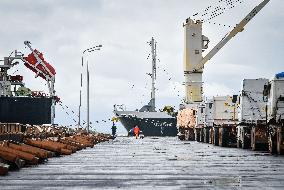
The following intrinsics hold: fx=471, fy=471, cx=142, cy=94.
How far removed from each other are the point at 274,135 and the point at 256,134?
9.56 feet

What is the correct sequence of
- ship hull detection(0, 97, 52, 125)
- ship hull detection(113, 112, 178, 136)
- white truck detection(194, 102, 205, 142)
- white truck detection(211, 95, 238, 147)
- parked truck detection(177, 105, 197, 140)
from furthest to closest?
ship hull detection(113, 112, 178, 136), ship hull detection(0, 97, 52, 125), parked truck detection(177, 105, 197, 140), white truck detection(194, 102, 205, 142), white truck detection(211, 95, 238, 147)

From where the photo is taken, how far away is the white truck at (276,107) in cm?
1893

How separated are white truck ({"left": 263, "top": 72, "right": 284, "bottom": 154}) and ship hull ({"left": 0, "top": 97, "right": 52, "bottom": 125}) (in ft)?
125

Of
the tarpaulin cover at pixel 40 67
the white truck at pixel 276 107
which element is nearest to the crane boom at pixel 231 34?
the tarpaulin cover at pixel 40 67

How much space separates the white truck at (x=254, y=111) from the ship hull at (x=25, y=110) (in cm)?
3435

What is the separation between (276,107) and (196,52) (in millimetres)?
44425

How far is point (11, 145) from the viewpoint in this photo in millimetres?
13578

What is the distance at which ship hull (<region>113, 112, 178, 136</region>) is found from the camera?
88.8 meters

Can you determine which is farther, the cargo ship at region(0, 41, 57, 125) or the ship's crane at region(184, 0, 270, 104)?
the ship's crane at region(184, 0, 270, 104)

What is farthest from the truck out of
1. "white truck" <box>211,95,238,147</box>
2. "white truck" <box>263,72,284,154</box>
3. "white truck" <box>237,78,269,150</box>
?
"white truck" <box>263,72,284,154</box>

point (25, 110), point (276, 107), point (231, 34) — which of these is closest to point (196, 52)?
point (231, 34)

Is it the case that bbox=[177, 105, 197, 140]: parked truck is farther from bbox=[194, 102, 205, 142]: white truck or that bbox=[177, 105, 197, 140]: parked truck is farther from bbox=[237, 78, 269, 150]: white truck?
bbox=[237, 78, 269, 150]: white truck

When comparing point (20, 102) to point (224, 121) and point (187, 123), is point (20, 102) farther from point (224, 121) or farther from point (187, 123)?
point (224, 121)

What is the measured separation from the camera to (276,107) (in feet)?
62.5
